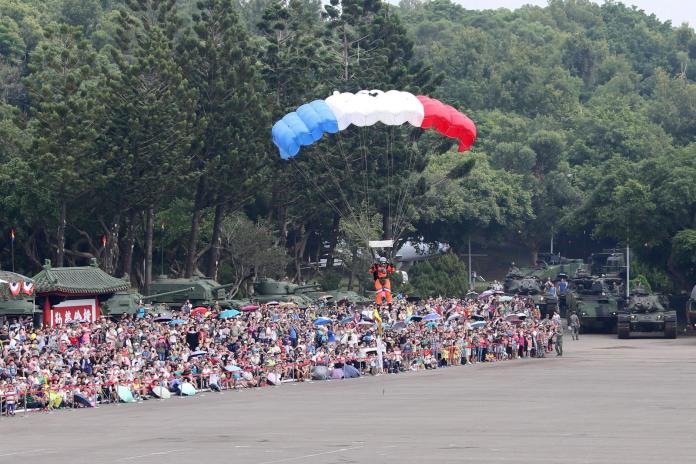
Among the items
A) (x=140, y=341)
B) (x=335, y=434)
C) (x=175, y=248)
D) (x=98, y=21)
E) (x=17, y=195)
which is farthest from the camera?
(x=98, y=21)

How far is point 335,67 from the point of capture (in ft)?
240

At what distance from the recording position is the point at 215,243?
70125 mm

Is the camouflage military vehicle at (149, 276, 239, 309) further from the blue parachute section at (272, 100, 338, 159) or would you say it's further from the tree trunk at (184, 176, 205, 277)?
the blue parachute section at (272, 100, 338, 159)

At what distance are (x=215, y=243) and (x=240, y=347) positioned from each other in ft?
93.7

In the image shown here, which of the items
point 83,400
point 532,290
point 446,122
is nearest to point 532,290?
point 532,290

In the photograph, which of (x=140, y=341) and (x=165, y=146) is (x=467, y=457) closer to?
(x=140, y=341)

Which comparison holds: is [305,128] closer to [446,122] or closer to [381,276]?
[446,122]

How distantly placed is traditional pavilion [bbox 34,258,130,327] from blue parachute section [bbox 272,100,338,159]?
7929 millimetres

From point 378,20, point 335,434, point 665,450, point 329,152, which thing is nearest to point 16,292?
point 335,434

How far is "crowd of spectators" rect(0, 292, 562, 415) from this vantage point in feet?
117

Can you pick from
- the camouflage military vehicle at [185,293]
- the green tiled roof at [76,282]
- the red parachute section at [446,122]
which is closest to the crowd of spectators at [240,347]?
the green tiled roof at [76,282]

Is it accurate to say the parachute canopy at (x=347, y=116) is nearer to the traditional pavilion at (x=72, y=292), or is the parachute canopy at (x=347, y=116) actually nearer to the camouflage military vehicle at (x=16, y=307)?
the traditional pavilion at (x=72, y=292)

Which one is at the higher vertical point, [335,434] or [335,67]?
[335,67]

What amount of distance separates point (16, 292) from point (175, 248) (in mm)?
34264
